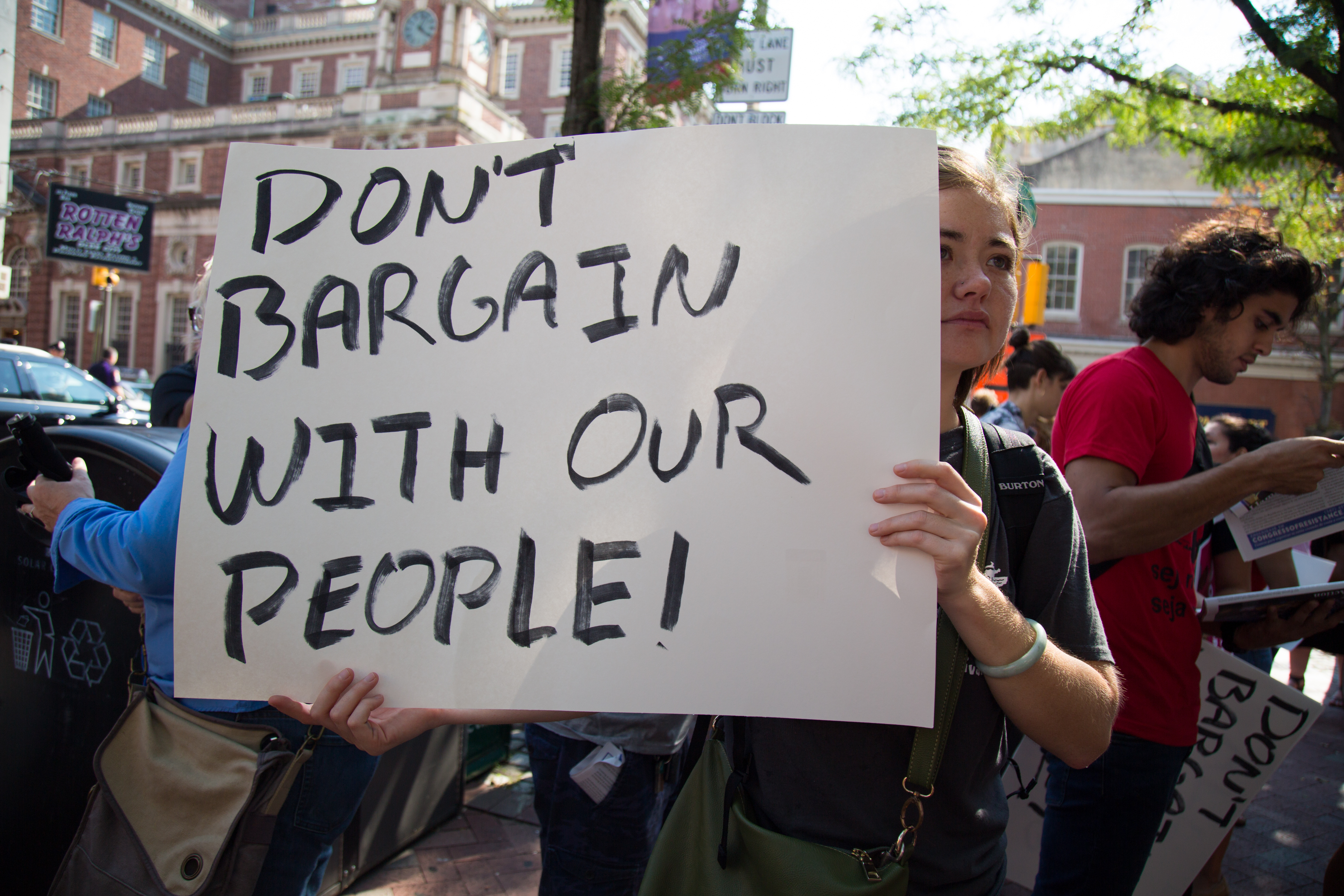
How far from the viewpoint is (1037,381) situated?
13.7ft

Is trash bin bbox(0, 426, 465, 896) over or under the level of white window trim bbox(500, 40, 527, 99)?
under

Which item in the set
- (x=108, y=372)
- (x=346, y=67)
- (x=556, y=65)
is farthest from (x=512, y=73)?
(x=108, y=372)

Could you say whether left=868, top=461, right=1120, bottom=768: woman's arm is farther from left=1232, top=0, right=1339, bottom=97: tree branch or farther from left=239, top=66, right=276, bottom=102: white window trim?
left=239, top=66, right=276, bottom=102: white window trim

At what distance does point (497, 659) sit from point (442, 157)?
2.37ft

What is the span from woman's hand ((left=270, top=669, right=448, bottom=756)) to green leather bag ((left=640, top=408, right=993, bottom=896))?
40 centimetres

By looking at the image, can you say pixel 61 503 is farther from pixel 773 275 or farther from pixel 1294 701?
pixel 1294 701

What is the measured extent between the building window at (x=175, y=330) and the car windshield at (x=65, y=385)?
24.8m

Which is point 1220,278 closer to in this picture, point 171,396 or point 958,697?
point 958,697

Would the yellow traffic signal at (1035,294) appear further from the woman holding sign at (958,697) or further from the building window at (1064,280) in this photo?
the building window at (1064,280)

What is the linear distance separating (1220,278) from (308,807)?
244 cm

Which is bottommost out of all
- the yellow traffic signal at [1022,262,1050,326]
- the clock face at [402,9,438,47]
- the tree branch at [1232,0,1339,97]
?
the yellow traffic signal at [1022,262,1050,326]

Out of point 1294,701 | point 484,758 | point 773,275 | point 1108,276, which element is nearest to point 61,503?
point 773,275

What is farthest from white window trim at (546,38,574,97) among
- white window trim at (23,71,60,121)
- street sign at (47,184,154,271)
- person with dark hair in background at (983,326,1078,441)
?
person with dark hair in background at (983,326,1078,441)

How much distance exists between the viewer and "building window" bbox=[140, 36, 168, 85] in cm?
3822
